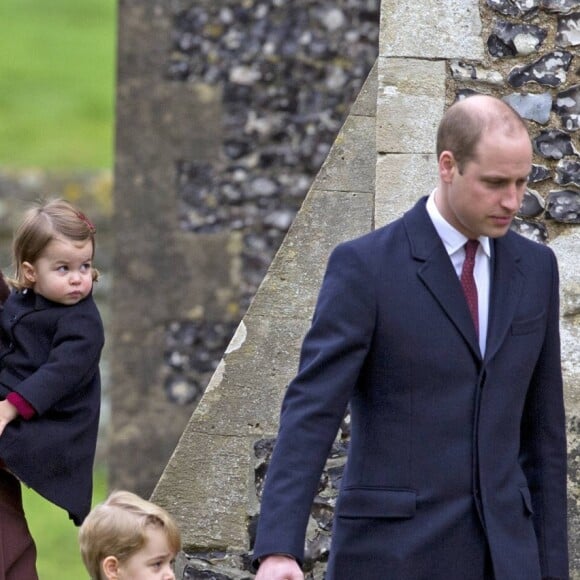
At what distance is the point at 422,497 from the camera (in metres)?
3.64

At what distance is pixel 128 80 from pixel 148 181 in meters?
0.56

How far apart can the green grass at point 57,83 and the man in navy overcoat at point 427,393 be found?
547 inches

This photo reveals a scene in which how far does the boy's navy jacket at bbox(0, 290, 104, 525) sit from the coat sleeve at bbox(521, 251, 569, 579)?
1.09 m

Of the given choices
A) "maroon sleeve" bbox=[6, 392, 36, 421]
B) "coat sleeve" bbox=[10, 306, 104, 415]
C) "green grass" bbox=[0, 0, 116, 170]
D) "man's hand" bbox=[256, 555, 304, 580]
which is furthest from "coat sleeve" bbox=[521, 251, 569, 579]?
"green grass" bbox=[0, 0, 116, 170]

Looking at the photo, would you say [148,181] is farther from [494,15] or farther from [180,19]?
[494,15]

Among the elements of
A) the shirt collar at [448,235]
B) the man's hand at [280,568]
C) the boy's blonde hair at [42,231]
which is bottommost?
the man's hand at [280,568]

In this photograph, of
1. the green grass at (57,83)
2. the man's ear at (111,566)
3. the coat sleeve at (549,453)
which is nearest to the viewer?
the coat sleeve at (549,453)

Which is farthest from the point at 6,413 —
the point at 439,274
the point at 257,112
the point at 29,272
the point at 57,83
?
the point at 57,83

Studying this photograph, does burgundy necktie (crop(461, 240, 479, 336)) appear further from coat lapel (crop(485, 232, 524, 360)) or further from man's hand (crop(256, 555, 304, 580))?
man's hand (crop(256, 555, 304, 580))

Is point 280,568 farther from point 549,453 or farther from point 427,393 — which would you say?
point 549,453

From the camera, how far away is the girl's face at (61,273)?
4.18 metres

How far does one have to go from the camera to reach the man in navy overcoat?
3.61 m

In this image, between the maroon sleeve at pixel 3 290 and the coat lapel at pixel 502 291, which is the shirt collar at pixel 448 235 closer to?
the coat lapel at pixel 502 291

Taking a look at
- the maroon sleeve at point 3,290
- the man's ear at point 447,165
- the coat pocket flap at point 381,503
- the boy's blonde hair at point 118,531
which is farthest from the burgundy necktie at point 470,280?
the maroon sleeve at point 3,290
